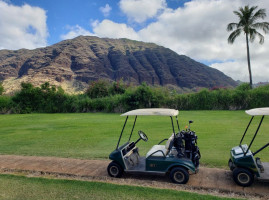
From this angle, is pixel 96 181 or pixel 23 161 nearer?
pixel 96 181

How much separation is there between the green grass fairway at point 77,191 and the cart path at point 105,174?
0.42 m

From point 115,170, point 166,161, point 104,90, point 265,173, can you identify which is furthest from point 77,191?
point 104,90

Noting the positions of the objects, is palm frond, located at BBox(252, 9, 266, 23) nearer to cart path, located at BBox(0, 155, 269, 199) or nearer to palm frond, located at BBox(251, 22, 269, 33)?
palm frond, located at BBox(251, 22, 269, 33)

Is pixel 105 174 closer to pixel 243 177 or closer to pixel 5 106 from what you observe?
pixel 243 177

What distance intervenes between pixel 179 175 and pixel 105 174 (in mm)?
2064

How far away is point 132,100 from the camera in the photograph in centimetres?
2798

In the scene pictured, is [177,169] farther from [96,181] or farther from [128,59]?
[128,59]

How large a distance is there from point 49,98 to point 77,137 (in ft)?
74.7

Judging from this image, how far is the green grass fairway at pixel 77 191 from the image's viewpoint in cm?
448

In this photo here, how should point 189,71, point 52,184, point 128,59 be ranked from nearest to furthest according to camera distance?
point 52,184 → point 189,71 → point 128,59

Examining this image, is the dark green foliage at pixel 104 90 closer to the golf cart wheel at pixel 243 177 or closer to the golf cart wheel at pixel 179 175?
the golf cart wheel at pixel 179 175

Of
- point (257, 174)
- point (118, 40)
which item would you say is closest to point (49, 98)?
point (257, 174)

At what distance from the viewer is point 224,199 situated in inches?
167

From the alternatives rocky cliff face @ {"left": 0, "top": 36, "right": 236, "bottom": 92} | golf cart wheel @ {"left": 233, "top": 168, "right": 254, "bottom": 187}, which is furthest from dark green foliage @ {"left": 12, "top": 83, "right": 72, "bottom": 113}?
rocky cliff face @ {"left": 0, "top": 36, "right": 236, "bottom": 92}
